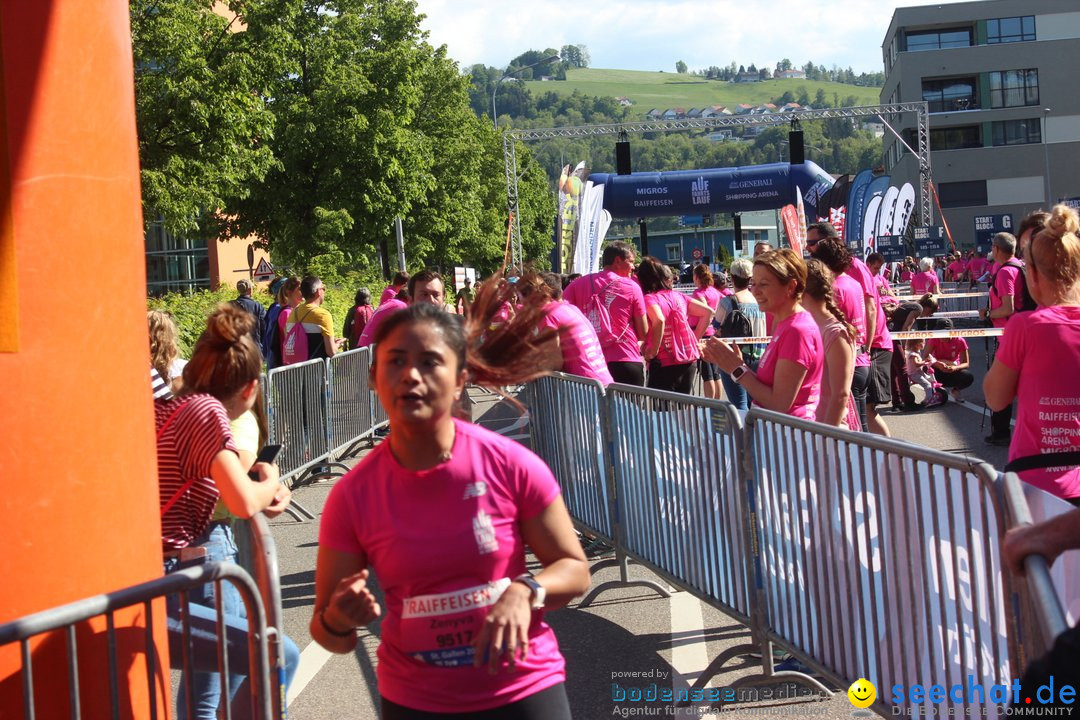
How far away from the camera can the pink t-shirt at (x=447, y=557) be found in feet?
8.73

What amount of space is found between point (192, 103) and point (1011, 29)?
67443 mm

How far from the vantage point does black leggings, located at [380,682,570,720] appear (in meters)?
2.63

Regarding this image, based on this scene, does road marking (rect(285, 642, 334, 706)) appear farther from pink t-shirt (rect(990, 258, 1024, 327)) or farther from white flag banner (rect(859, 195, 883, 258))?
white flag banner (rect(859, 195, 883, 258))

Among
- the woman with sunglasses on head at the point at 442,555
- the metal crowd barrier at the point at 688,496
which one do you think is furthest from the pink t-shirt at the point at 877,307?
the woman with sunglasses on head at the point at 442,555

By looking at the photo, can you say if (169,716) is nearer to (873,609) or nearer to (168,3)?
(873,609)

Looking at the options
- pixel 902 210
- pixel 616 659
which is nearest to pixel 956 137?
pixel 902 210

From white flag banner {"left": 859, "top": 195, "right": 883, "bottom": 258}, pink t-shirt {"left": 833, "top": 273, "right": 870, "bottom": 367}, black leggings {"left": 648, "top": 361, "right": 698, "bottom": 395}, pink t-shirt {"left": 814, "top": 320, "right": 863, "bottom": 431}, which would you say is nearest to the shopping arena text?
pink t-shirt {"left": 814, "top": 320, "right": 863, "bottom": 431}

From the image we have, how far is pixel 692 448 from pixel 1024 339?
5.72ft

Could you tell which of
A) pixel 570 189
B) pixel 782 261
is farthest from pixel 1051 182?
pixel 782 261

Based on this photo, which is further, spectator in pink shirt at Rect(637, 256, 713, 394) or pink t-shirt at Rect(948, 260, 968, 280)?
pink t-shirt at Rect(948, 260, 968, 280)

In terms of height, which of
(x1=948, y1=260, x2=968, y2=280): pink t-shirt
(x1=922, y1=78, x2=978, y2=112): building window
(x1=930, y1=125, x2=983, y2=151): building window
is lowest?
(x1=948, y1=260, x2=968, y2=280): pink t-shirt

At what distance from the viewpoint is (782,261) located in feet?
18.8

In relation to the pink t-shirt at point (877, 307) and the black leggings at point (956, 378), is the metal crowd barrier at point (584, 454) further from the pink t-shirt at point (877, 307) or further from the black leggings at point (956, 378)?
the black leggings at point (956, 378)

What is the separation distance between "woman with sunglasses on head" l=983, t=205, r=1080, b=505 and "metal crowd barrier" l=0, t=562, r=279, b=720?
290cm
